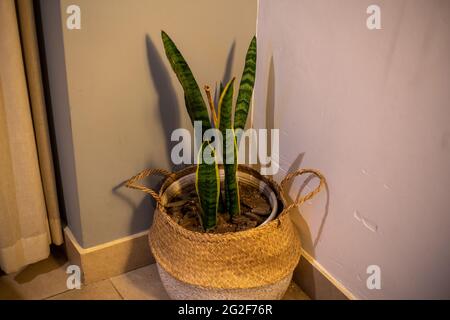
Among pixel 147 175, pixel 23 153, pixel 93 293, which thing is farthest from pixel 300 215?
pixel 23 153

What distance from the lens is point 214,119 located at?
125 centimetres

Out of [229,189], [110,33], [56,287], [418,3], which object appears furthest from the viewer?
[56,287]

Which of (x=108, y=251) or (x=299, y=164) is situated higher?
(x=299, y=164)

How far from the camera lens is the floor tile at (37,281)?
1479mm

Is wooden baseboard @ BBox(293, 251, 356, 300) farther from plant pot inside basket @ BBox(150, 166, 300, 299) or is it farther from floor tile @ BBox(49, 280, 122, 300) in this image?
floor tile @ BBox(49, 280, 122, 300)

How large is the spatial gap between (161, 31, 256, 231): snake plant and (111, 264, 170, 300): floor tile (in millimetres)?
328

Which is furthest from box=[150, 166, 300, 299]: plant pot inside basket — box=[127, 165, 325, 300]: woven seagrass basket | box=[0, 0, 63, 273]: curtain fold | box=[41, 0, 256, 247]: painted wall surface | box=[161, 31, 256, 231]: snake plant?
box=[0, 0, 63, 273]: curtain fold

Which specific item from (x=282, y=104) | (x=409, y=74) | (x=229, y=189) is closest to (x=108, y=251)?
(x=229, y=189)

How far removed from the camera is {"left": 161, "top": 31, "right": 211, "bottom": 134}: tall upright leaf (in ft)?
3.95

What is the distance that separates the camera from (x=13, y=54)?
4.03ft

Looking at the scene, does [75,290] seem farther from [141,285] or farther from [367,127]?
[367,127]

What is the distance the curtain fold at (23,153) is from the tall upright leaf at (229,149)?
530mm
